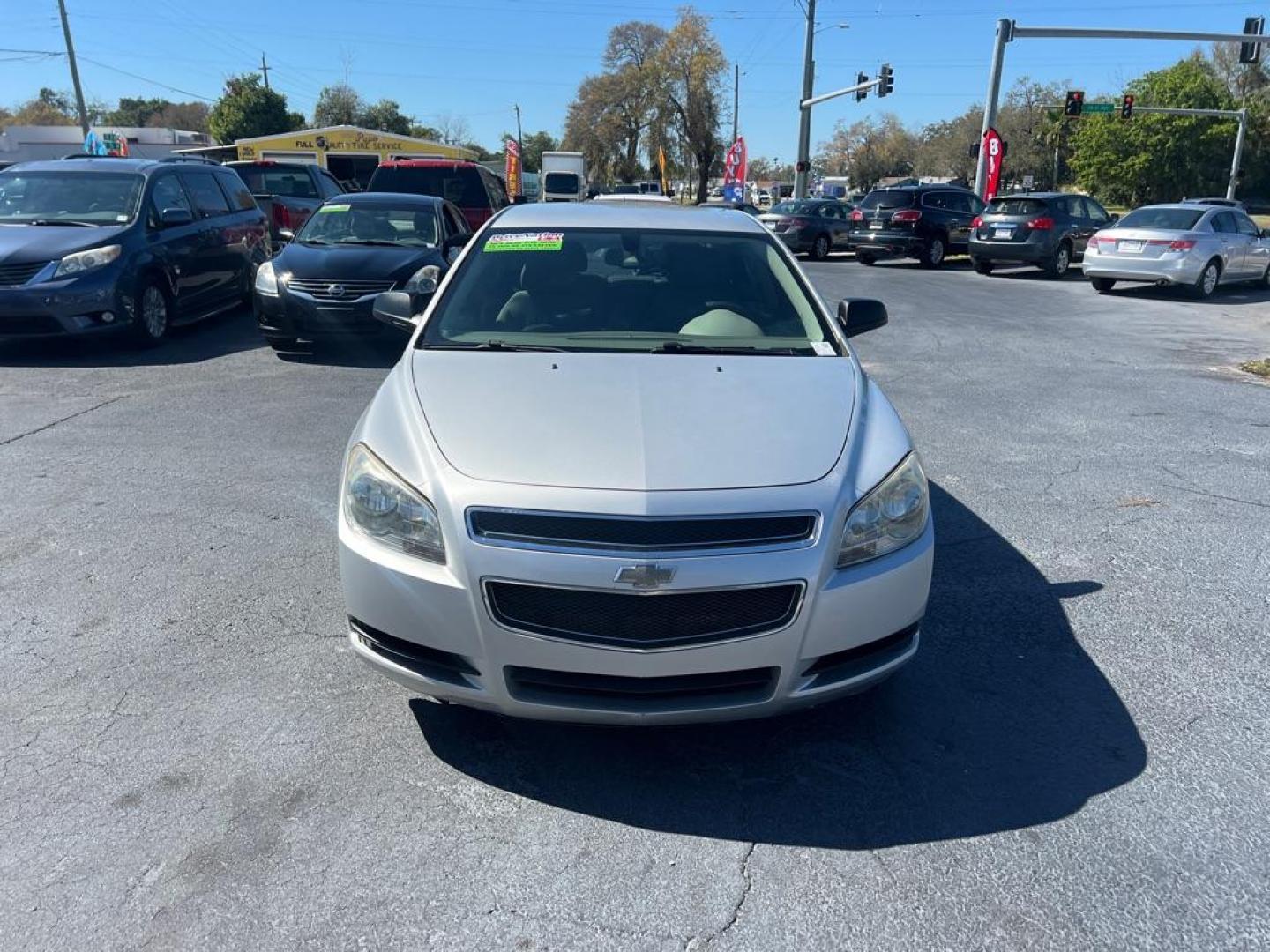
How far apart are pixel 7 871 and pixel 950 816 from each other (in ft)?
8.81

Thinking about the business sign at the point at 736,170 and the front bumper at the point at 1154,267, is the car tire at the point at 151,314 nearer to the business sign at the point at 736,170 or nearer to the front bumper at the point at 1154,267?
the front bumper at the point at 1154,267

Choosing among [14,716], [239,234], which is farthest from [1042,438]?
[239,234]

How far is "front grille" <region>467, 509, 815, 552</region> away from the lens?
276cm

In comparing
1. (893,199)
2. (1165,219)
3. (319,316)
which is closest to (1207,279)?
(1165,219)

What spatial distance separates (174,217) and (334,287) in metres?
2.39

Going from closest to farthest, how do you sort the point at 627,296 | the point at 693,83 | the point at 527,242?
the point at 627,296 → the point at 527,242 → the point at 693,83

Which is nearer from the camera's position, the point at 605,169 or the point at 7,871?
the point at 7,871

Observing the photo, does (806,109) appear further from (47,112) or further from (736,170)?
(47,112)

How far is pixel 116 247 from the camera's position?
30.5 ft

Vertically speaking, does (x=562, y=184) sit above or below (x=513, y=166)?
below

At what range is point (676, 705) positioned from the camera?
2.85 metres

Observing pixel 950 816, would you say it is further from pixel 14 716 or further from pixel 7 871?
pixel 14 716

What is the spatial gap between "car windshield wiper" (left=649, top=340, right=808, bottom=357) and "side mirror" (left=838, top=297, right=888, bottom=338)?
81 cm

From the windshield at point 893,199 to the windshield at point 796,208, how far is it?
203 centimetres
